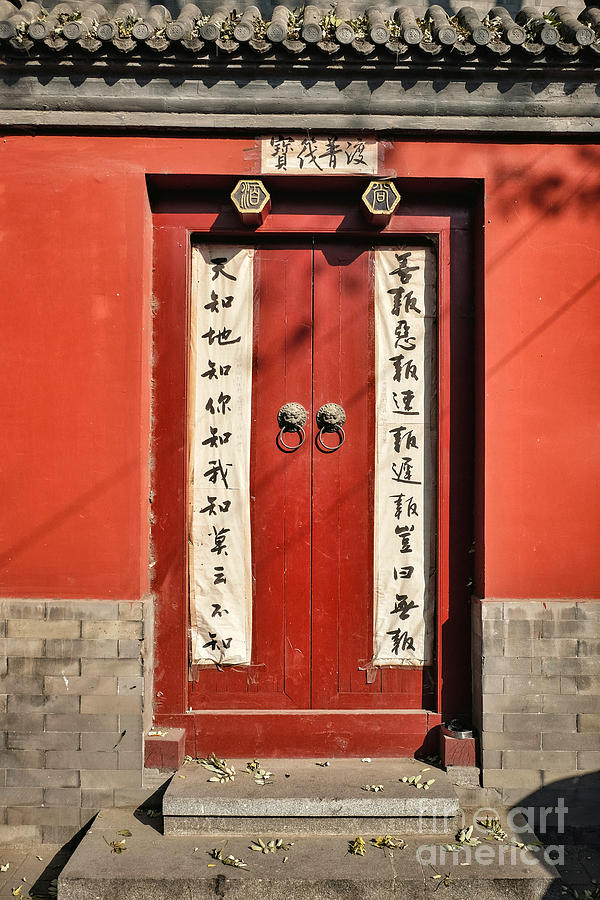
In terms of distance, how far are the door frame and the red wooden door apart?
13 centimetres

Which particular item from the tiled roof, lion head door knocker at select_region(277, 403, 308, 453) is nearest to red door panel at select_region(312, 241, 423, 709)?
lion head door knocker at select_region(277, 403, 308, 453)

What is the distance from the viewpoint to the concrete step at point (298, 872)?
11.8ft

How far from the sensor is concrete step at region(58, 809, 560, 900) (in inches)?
141

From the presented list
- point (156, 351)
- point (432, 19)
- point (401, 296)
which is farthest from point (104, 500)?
point (432, 19)

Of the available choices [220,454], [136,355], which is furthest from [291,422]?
[136,355]

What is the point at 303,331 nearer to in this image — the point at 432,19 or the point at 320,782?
the point at 432,19

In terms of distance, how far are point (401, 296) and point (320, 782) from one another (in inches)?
127

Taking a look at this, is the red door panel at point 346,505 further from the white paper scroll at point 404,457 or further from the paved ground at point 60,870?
the paved ground at point 60,870

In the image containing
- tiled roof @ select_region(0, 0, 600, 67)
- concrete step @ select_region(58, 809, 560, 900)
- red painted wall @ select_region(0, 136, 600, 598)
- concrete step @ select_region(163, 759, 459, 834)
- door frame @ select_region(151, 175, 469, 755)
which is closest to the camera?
concrete step @ select_region(58, 809, 560, 900)

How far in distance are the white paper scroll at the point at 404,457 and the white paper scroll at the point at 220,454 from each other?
3.01 ft

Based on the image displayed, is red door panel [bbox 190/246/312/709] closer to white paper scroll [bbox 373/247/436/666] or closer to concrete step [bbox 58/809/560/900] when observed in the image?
white paper scroll [bbox 373/247/436/666]

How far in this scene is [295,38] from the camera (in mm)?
4207

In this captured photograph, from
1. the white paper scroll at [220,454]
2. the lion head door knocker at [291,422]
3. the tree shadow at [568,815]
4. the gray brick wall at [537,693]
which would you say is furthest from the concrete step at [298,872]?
the lion head door knocker at [291,422]

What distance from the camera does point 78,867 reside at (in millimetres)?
3695
